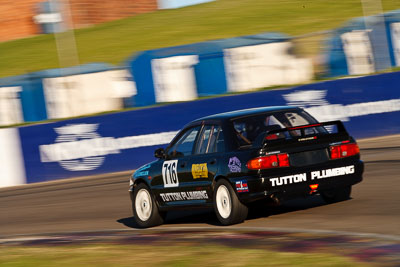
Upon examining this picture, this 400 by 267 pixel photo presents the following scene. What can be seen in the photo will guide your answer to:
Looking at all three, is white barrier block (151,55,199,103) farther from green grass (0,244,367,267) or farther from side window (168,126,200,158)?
green grass (0,244,367,267)

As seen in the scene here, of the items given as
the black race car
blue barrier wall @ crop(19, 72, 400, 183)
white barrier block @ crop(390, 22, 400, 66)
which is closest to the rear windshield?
the black race car

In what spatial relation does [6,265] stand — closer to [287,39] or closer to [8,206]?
[8,206]

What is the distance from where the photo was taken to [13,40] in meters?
42.0

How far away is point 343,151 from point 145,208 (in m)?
2.94

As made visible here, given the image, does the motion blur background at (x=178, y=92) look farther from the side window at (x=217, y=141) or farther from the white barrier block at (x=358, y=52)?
the side window at (x=217, y=141)

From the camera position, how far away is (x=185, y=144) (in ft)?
32.7

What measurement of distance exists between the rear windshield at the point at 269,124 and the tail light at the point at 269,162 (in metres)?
0.41

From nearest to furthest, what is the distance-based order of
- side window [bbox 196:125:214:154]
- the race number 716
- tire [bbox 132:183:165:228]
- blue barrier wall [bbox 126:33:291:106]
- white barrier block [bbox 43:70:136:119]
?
1. side window [bbox 196:125:214:154]
2. the race number 716
3. tire [bbox 132:183:165:228]
4. white barrier block [bbox 43:70:136:119]
5. blue barrier wall [bbox 126:33:291:106]

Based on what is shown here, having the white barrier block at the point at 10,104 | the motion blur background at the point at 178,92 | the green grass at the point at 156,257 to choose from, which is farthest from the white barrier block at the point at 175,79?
the green grass at the point at 156,257

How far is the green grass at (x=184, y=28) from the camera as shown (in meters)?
36.9

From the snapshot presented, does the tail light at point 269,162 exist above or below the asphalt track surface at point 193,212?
above

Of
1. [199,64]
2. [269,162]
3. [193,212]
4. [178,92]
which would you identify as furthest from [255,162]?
[199,64]

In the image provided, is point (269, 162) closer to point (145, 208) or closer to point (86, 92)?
point (145, 208)

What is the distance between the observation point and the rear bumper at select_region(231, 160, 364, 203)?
28.3ft
